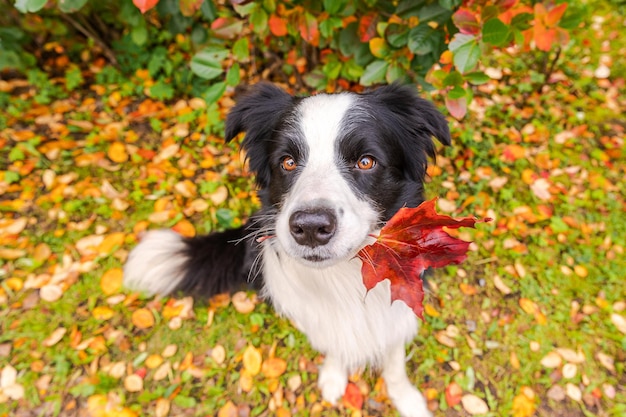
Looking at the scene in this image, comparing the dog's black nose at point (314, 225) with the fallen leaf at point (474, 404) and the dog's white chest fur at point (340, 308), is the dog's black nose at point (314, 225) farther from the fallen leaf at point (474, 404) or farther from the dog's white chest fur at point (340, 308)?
the fallen leaf at point (474, 404)

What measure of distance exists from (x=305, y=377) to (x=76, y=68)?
370 centimetres

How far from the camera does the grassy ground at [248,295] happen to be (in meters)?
2.43

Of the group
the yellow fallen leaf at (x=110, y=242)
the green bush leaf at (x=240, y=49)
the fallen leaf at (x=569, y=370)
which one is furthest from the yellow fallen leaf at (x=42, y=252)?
the fallen leaf at (x=569, y=370)

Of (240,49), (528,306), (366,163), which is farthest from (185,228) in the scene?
(528,306)

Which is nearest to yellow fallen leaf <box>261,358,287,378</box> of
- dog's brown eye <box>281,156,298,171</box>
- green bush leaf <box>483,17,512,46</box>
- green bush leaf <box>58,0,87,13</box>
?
dog's brown eye <box>281,156,298,171</box>

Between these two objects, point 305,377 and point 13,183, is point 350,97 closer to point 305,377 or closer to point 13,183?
point 305,377

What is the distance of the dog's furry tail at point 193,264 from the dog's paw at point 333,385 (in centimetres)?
73

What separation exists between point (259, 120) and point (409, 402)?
1.80m

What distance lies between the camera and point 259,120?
2043 millimetres

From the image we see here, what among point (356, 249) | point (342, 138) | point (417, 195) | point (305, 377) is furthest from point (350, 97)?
point (305, 377)

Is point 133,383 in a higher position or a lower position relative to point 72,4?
lower

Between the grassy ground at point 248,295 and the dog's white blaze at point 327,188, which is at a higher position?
the dog's white blaze at point 327,188

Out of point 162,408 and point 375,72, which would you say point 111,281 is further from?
point 375,72

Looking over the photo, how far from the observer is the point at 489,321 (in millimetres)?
2666
